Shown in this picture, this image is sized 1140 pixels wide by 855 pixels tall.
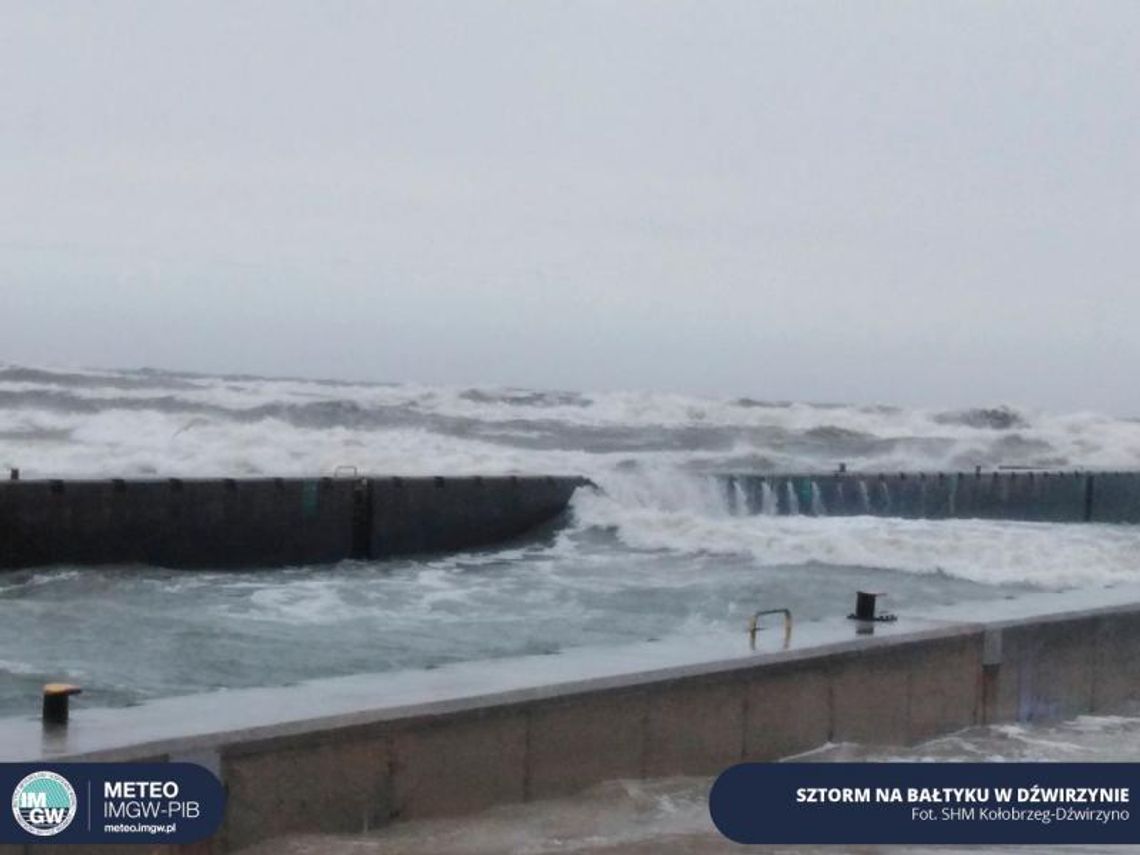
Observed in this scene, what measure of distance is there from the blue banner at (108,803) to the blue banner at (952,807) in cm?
181

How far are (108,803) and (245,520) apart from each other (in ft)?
39.4

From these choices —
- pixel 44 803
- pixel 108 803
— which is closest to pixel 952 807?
pixel 108 803

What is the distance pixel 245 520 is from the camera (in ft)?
55.2

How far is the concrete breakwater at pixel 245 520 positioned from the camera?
15.5m

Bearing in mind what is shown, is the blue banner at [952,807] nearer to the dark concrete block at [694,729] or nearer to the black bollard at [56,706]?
the dark concrete block at [694,729]

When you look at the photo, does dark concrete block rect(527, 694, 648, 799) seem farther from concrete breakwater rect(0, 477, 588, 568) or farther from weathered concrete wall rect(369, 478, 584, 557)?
weathered concrete wall rect(369, 478, 584, 557)

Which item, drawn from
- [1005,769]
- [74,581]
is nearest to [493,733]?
[1005,769]

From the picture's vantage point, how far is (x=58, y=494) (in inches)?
614

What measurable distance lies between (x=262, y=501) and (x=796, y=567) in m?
5.24

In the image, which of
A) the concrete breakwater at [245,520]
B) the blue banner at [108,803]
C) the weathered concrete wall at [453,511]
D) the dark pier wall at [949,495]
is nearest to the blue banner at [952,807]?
the blue banner at [108,803]

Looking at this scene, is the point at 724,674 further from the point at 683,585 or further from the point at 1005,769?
the point at 683,585

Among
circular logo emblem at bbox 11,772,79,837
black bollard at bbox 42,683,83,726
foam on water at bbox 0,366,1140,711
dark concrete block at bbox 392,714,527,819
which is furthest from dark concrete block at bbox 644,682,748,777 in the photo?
circular logo emblem at bbox 11,772,79,837

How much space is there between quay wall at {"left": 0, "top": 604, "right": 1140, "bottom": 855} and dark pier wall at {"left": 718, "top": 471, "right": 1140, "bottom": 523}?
46.0 feet

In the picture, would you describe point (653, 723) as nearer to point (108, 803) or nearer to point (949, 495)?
point (108, 803)
